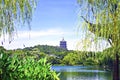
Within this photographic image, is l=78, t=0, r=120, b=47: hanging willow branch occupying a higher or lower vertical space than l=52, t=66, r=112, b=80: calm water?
higher

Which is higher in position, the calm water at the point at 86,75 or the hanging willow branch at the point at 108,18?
the hanging willow branch at the point at 108,18

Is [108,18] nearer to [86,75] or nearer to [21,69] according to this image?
[21,69]

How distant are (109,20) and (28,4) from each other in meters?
2.42

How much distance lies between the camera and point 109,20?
8.73 m

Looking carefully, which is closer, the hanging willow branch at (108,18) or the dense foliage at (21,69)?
the dense foliage at (21,69)

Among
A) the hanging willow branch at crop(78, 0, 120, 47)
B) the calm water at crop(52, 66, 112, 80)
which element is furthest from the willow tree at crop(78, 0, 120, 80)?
the calm water at crop(52, 66, 112, 80)

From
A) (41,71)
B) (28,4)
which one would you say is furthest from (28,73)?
(28,4)

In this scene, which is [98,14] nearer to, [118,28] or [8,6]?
[118,28]

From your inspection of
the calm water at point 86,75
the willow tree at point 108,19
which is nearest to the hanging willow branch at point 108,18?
the willow tree at point 108,19

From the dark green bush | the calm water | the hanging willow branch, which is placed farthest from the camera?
the calm water

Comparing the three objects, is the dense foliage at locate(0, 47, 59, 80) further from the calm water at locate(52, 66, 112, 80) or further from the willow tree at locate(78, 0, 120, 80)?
the calm water at locate(52, 66, 112, 80)

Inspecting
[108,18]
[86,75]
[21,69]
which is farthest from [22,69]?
[86,75]

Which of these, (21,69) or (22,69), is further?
(22,69)

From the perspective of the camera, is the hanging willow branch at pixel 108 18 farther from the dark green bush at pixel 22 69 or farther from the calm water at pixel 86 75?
the calm water at pixel 86 75
